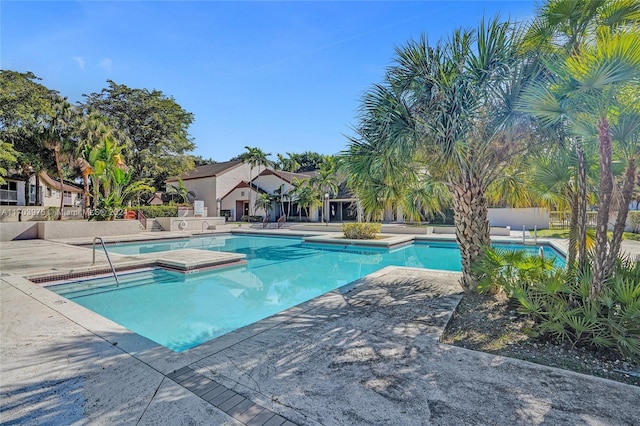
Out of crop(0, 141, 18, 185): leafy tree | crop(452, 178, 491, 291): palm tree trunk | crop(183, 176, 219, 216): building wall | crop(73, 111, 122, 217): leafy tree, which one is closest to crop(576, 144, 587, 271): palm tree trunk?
crop(452, 178, 491, 291): palm tree trunk

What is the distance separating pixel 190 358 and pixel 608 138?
542cm

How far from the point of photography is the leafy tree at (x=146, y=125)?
101 feet

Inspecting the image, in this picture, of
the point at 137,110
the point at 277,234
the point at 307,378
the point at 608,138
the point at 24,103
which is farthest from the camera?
the point at 137,110

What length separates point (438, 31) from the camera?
589cm

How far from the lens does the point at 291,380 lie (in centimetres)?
312

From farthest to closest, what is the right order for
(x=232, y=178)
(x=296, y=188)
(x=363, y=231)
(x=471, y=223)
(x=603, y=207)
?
1. (x=232, y=178)
2. (x=296, y=188)
3. (x=363, y=231)
4. (x=471, y=223)
5. (x=603, y=207)

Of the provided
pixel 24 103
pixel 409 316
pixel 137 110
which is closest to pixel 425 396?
pixel 409 316

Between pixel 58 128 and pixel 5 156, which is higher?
pixel 58 128

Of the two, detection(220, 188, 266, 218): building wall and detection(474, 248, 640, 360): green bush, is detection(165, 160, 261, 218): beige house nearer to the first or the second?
detection(220, 188, 266, 218): building wall

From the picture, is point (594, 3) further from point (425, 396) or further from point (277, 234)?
point (277, 234)

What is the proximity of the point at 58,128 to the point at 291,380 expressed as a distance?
25672 millimetres

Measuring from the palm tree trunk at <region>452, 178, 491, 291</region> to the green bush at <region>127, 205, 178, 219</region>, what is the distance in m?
25.3

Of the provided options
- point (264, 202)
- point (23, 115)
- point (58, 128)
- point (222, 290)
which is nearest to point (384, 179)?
point (222, 290)

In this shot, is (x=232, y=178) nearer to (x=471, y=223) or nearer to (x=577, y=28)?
(x=471, y=223)
